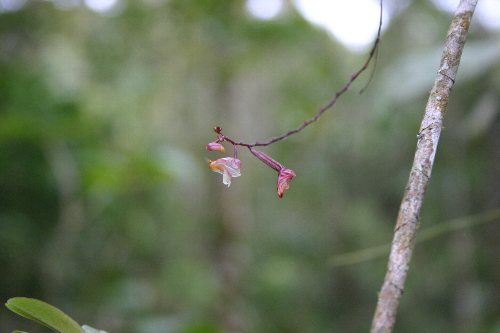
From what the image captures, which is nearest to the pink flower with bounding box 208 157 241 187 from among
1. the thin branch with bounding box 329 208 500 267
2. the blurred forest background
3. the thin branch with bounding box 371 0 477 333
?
the thin branch with bounding box 371 0 477 333

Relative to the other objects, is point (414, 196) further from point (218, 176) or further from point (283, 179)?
point (218, 176)

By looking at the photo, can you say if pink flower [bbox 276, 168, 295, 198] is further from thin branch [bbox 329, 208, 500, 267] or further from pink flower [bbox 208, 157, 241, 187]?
thin branch [bbox 329, 208, 500, 267]

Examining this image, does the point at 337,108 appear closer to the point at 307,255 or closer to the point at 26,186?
the point at 307,255

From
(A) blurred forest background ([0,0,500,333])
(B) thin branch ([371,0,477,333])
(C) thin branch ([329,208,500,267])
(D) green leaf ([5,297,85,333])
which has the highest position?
(A) blurred forest background ([0,0,500,333])

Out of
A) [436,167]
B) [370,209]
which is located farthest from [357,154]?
[436,167]

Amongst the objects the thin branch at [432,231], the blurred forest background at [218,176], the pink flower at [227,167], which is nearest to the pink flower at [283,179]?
the pink flower at [227,167]
